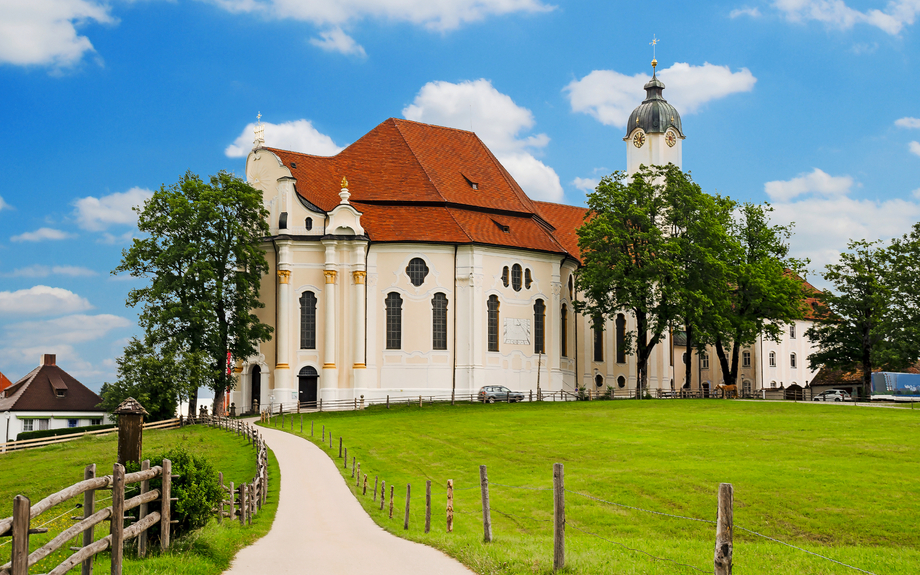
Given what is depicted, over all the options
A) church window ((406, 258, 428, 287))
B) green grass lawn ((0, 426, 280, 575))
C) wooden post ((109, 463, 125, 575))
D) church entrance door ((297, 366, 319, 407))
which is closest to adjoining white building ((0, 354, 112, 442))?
church entrance door ((297, 366, 319, 407))

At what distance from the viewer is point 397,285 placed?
5784cm

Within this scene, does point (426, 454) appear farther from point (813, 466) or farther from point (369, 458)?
point (813, 466)

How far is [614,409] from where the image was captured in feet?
159

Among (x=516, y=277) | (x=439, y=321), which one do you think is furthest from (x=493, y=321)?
(x=439, y=321)

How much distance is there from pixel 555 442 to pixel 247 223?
97.8 feet

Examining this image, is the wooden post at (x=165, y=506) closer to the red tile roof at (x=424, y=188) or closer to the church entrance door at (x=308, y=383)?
the church entrance door at (x=308, y=383)

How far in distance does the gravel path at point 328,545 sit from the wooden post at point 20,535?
4547 millimetres

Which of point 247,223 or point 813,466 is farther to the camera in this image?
point 247,223

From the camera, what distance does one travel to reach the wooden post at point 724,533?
9289 millimetres

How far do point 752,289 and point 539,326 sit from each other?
1507 centimetres

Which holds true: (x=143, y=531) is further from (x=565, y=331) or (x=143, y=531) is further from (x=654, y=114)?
(x=654, y=114)

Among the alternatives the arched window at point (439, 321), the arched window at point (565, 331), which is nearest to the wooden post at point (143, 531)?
the arched window at point (439, 321)

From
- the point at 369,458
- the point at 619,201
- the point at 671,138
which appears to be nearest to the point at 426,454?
the point at 369,458

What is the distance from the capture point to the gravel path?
1311cm
